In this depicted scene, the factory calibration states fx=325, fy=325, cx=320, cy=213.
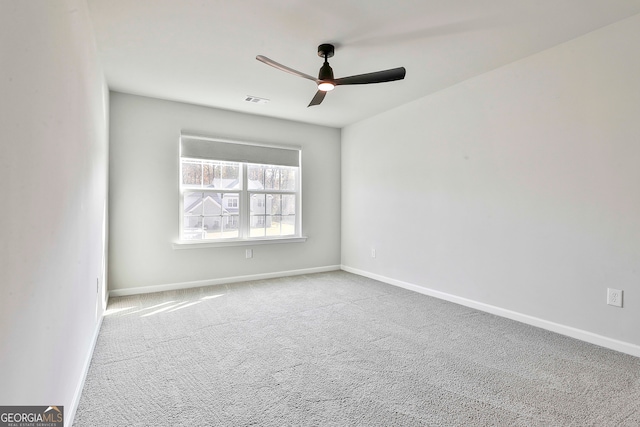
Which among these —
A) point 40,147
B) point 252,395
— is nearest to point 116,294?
point 252,395

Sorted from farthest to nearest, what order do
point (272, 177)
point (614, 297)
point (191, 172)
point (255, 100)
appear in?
point (272, 177)
point (191, 172)
point (255, 100)
point (614, 297)

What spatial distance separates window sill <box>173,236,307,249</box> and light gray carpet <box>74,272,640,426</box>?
0.97m

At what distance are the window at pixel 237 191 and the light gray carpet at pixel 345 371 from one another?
1.40m

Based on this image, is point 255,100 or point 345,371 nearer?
point 345,371

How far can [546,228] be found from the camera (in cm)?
291

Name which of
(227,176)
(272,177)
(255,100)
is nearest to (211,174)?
(227,176)

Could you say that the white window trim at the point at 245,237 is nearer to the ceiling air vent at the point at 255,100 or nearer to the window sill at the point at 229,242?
the window sill at the point at 229,242

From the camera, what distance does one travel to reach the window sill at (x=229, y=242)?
4.26 metres

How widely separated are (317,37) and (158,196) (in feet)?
9.25

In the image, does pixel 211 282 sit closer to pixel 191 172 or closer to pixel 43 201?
pixel 191 172

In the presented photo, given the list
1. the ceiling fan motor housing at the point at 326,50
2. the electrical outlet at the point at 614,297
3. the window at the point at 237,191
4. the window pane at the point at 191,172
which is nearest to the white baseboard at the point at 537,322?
the electrical outlet at the point at 614,297

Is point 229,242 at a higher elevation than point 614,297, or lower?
higher

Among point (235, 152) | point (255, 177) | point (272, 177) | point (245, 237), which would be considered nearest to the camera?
point (235, 152)

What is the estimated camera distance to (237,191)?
473 cm
